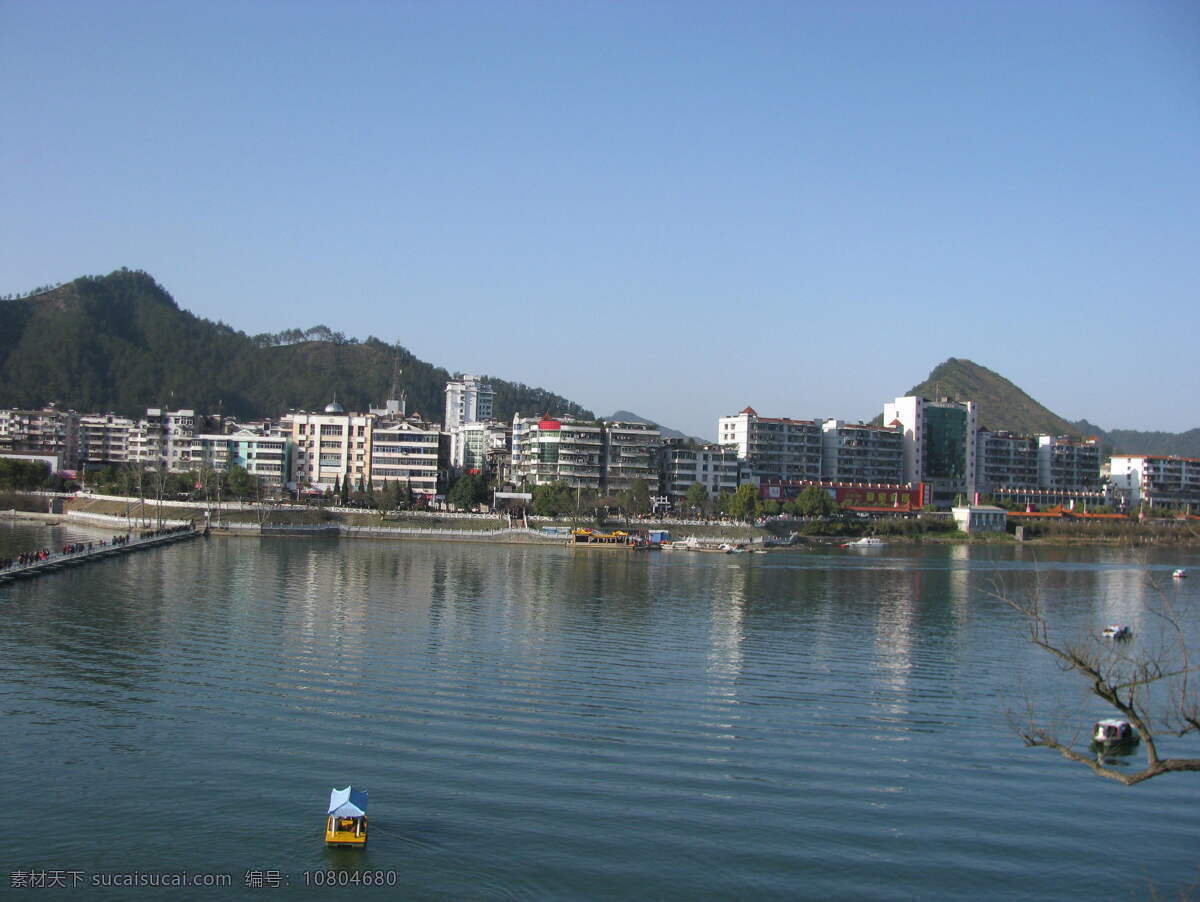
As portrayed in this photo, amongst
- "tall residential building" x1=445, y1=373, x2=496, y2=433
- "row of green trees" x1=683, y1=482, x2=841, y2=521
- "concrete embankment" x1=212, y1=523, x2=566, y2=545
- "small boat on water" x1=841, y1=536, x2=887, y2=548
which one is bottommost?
"small boat on water" x1=841, y1=536, x2=887, y2=548

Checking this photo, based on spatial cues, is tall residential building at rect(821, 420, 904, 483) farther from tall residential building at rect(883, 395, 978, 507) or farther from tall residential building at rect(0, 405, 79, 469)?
tall residential building at rect(0, 405, 79, 469)

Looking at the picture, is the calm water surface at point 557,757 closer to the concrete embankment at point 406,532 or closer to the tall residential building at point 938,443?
the concrete embankment at point 406,532

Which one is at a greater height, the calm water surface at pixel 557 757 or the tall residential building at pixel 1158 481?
the tall residential building at pixel 1158 481

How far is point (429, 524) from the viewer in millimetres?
72000

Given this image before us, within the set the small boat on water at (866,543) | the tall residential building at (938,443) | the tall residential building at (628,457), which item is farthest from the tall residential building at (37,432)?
the tall residential building at (938,443)

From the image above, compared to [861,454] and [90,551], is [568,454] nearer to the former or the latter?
[861,454]

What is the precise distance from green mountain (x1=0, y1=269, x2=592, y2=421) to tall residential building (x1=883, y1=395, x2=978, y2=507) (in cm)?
5514

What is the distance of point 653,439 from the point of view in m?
87.9

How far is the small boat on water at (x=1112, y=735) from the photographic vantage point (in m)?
18.1

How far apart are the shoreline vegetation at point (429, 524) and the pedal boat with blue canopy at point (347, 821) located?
184 feet

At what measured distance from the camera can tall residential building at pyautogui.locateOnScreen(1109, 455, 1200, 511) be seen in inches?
4326

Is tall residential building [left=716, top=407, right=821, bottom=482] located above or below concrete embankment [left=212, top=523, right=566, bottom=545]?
above

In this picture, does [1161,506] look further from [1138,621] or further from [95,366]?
[95,366]

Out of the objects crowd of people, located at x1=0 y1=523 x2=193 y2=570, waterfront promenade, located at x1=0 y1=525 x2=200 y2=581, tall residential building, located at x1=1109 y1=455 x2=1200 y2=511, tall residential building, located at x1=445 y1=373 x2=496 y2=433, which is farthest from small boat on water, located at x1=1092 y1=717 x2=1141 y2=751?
tall residential building, located at x1=445 y1=373 x2=496 y2=433
